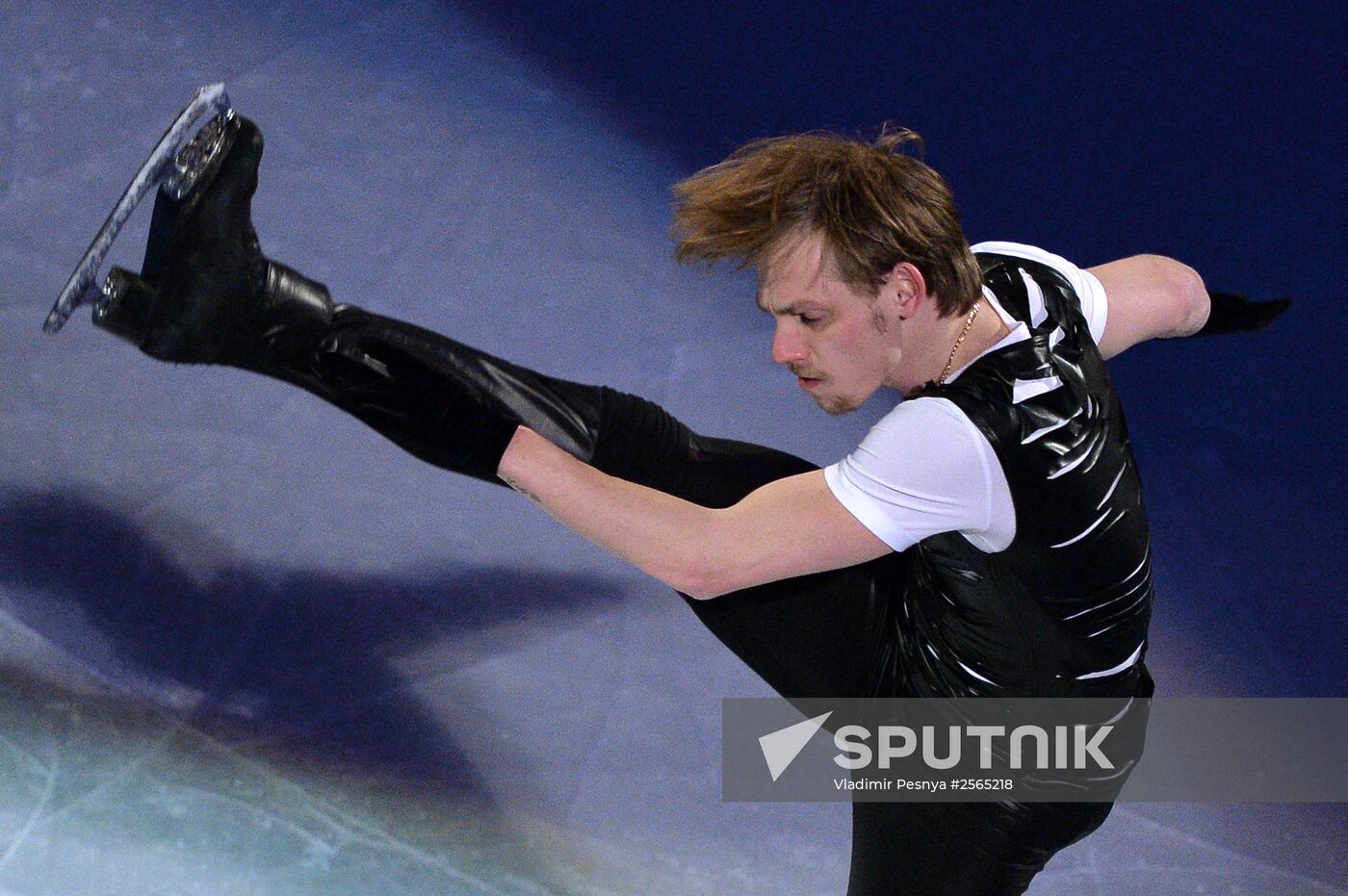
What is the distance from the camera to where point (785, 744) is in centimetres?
238

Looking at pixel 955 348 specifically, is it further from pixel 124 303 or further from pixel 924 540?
pixel 124 303

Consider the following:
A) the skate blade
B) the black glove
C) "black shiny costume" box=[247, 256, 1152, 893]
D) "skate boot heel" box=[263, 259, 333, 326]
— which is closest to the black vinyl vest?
"black shiny costume" box=[247, 256, 1152, 893]

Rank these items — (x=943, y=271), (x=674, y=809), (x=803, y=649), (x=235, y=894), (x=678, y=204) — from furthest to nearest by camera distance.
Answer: (x=674, y=809) < (x=235, y=894) < (x=803, y=649) < (x=678, y=204) < (x=943, y=271)

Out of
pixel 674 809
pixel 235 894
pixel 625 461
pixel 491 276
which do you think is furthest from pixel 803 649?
pixel 491 276

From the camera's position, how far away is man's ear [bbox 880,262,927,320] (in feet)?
5.11

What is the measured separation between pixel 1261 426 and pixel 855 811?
4.84 ft

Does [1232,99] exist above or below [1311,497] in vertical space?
above

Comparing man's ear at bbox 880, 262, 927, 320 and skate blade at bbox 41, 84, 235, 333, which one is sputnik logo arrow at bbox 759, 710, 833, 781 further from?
skate blade at bbox 41, 84, 235, 333

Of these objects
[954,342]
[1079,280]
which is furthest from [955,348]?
[1079,280]

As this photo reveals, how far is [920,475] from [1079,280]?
0.49 meters

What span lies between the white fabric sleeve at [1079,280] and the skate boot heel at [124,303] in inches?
39.9

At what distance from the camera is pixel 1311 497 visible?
280 centimetres

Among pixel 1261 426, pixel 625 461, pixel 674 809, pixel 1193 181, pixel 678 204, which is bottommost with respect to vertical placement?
pixel 674 809

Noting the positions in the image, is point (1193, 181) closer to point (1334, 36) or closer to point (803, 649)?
point (1334, 36)
